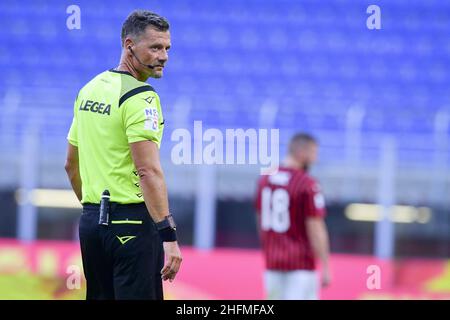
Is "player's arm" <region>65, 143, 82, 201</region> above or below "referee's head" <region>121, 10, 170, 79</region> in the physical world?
below

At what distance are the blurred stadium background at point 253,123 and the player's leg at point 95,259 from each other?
258 centimetres

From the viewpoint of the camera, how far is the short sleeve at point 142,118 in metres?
3.54

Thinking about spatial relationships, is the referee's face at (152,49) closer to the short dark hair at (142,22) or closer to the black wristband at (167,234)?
the short dark hair at (142,22)

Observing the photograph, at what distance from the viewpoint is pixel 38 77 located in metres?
10.8

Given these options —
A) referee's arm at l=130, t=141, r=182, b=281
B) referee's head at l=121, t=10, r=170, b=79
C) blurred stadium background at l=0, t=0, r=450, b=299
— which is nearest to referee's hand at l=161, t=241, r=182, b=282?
referee's arm at l=130, t=141, r=182, b=281

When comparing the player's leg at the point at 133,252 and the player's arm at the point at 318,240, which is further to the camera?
the player's arm at the point at 318,240

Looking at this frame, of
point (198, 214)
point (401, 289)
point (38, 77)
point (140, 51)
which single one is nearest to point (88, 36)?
point (38, 77)

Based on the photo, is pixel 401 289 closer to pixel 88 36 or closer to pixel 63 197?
pixel 63 197

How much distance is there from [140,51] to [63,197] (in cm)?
506

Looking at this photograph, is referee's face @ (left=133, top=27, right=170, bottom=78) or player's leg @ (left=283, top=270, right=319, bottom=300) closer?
referee's face @ (left=133, top=27, right=170, bottom=78)

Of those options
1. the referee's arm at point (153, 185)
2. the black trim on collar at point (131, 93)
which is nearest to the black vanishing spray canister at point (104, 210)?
the referee's arm at point (153, 185)

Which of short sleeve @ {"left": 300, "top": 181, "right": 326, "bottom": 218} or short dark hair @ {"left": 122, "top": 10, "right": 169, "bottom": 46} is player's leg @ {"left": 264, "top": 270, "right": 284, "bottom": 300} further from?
short dark hair @ {"left": 122, "top": 10, "right": 169, "bottom": 46}

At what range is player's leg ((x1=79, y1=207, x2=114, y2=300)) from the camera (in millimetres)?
3719

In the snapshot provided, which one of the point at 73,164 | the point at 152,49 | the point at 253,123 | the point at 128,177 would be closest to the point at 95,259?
the point at 128,177
